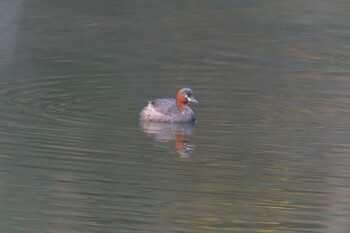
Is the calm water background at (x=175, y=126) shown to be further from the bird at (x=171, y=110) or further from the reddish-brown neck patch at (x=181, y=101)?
the reddish-brown neck patch at (x=181, y=101)

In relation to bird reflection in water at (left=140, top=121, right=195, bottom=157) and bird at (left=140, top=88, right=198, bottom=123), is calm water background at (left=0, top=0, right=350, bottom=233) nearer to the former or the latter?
bird reflection in water at (left=140, top=121, right=195, bottom=157)

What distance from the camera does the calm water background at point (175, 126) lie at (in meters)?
9.45

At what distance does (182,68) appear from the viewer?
17594 mm

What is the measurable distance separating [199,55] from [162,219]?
32.9ft

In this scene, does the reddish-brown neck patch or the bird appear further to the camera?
the reddish-brown neck patch

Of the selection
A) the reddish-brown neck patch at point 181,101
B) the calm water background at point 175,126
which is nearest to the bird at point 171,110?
the reddish-brown neck patch at point 181,101

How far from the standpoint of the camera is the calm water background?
372 inches

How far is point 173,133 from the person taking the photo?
1324 centimetres

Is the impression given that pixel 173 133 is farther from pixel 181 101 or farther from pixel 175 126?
pixel 181 101

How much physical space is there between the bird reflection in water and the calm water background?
0.13 ft

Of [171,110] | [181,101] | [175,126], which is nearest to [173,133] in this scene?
[175,126]

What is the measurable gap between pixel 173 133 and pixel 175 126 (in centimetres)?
50

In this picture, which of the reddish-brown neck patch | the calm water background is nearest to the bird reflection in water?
the calm water background

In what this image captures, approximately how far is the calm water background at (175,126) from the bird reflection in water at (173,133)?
0.04 meters
